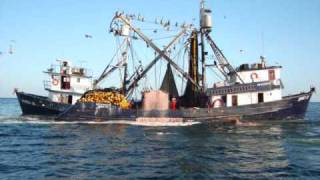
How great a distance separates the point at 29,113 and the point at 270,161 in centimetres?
3422

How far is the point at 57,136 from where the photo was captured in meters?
30.5

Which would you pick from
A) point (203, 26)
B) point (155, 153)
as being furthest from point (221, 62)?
point (155, 153)

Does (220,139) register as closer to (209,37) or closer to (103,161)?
(103,161)

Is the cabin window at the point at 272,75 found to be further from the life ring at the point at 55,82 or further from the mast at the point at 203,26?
the life ring at the point at 55,82

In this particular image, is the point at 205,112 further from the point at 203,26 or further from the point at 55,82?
the point at 55,82

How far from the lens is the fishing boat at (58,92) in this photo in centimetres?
4616

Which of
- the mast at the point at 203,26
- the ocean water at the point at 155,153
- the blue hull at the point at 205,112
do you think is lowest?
Answer: the ocean water at the point at 155,153

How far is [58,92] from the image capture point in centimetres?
4750

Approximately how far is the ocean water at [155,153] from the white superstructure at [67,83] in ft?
35.8

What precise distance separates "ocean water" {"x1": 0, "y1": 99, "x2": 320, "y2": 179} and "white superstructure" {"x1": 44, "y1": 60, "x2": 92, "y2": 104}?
1091cm

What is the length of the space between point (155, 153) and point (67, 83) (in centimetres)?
2777

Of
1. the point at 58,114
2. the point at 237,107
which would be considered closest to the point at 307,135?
the point at 237,107

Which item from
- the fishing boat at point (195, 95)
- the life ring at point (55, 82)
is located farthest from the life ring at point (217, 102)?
the life ring at point (55, 82)

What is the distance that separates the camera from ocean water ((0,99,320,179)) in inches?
701
